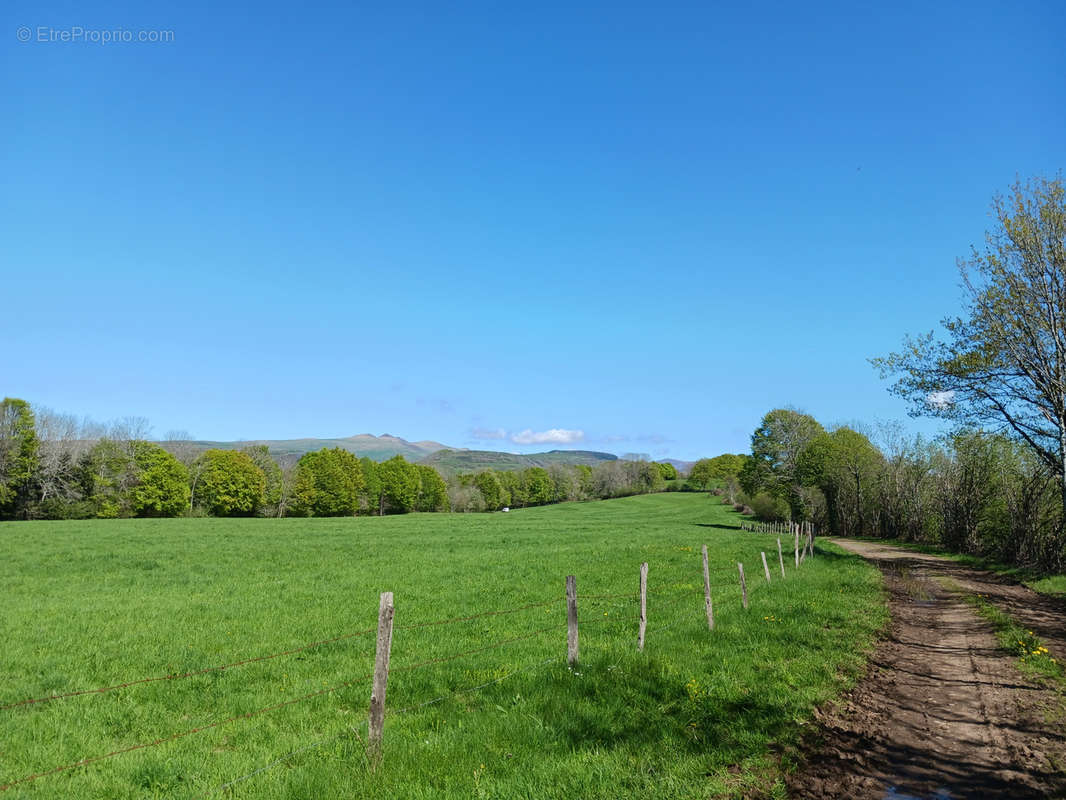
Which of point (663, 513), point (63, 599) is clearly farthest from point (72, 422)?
point (663, 513)

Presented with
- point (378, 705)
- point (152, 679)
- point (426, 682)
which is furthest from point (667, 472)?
point (378, 705)

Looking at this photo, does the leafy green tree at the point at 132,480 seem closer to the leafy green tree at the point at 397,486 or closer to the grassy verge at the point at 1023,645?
the leafy green tree at the point at 397,486

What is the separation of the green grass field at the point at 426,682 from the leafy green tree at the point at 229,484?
2565 inches

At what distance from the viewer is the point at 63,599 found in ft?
64.4

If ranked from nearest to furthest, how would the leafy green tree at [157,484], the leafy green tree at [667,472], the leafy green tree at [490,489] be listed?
1. the leafy green tree at [157,484]
2. the leafy green tree at [490,489]
3. the leafy green tree at [667,472]

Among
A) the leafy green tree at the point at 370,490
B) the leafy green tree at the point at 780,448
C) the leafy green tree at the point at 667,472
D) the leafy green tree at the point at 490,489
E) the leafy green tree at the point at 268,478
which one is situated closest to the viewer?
the leafy green tree at the point at 780,448

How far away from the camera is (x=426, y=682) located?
10.5 m

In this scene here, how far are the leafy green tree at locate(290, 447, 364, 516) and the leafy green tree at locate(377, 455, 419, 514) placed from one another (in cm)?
829

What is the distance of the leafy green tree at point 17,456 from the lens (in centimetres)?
6419

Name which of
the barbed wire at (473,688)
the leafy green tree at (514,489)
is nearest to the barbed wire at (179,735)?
the barbed wire at (473,688)

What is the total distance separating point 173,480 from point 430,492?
5175cm

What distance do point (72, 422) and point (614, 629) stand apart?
93.5 metres

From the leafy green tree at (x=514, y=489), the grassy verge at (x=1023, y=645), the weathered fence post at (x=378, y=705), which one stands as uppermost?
the weathered fence post at (x=378, y=705)

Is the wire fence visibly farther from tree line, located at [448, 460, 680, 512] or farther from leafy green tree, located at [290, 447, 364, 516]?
tree line, located at [448, 460, 680, 512]
